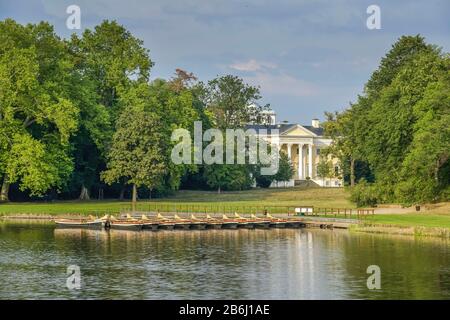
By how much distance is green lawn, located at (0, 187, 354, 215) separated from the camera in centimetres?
9862

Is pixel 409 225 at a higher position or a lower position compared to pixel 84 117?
lower

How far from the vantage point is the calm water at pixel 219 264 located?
1792 inches

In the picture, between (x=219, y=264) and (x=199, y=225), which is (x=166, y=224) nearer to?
(x=199, y=225)

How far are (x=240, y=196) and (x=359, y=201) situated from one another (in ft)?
107

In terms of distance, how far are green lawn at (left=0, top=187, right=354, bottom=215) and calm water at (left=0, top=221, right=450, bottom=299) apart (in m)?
18.3

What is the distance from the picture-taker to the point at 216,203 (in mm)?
116688

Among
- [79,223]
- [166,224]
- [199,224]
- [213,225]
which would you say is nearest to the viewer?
[79,223]

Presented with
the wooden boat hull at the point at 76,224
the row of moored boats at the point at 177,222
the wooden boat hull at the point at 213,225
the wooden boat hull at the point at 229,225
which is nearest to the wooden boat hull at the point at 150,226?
the row of moored boats at the point at 177,222

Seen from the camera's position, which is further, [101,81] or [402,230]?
[101,81]

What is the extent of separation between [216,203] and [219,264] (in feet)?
197

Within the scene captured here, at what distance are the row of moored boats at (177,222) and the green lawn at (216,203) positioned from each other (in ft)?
34.4

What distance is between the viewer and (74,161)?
115062mm

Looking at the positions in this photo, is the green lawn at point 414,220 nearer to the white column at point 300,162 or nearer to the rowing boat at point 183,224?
the rowing boat at point 183,224

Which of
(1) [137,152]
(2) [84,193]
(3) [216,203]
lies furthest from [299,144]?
(1) [137,152]
